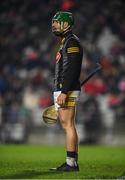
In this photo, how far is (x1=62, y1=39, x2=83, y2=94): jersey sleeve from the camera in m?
9.50

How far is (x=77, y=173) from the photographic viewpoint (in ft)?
30.5

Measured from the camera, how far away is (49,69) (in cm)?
2309

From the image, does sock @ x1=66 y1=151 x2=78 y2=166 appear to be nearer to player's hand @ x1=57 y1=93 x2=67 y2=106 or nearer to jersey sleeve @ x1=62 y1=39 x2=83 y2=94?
player's hand @ x1=57 y1=93 x2=67 y2=106

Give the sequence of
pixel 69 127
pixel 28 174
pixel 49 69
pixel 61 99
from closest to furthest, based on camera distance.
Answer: pixel 28 174 < pixel 61 99 < pixel 69 127 < pixel 49 69

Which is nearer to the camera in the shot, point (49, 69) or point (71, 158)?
point (71, 158)

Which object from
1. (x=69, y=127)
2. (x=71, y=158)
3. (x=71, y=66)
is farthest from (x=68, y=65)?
(x=71, y=158)

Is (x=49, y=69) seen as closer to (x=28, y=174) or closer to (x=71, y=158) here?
(x=71, y=158)

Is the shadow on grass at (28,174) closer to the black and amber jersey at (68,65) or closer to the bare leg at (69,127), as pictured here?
the bare leg at (69,127)

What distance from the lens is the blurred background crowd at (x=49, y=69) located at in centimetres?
2142

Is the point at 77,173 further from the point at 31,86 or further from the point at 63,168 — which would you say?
the point at 31,86

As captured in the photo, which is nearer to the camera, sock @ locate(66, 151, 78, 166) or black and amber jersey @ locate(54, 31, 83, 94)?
black and amber jersey @ locate(54, 31, 83, 94)

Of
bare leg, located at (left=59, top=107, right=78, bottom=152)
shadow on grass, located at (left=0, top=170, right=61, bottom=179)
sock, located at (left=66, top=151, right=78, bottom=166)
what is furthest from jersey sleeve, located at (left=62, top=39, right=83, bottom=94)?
shadow on grass, located at (left=0, top=170, right=61, bottom=179)

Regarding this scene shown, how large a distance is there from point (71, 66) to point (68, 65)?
45 millimetres

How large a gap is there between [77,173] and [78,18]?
1525 centimetres
